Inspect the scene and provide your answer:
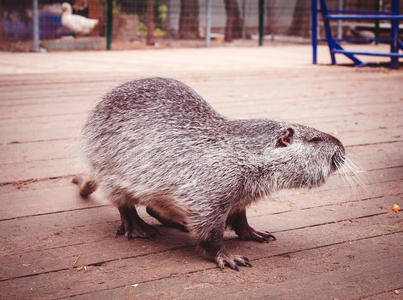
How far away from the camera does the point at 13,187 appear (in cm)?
283

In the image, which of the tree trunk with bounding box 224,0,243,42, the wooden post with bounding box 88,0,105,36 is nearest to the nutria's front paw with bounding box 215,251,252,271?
the wooden post with bounding box 88,0,105,36

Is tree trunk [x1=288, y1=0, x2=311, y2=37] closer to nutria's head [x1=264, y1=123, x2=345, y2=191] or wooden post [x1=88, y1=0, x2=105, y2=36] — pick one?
wooden post [x1=88, y1=0, x2=105, y2=36]

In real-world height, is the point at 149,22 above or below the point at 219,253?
above

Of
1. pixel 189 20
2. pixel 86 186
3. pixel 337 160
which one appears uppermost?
pixel 189 20

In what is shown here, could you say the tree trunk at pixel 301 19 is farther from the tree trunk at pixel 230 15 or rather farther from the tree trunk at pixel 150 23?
the tree trunk at pixel 150 23

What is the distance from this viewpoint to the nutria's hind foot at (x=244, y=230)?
230cm

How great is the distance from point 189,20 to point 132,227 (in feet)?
40.7

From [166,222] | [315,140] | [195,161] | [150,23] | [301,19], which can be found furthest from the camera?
[301,19]

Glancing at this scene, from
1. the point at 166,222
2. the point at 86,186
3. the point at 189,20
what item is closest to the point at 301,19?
the point at 189,20

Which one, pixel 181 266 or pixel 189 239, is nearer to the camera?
pixel 181 266

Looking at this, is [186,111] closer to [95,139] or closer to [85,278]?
[95,139]

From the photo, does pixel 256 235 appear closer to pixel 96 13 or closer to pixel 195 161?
pixel 195 161

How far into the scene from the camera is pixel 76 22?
12352 mm

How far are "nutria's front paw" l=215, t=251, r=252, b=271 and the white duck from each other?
1108 cm
